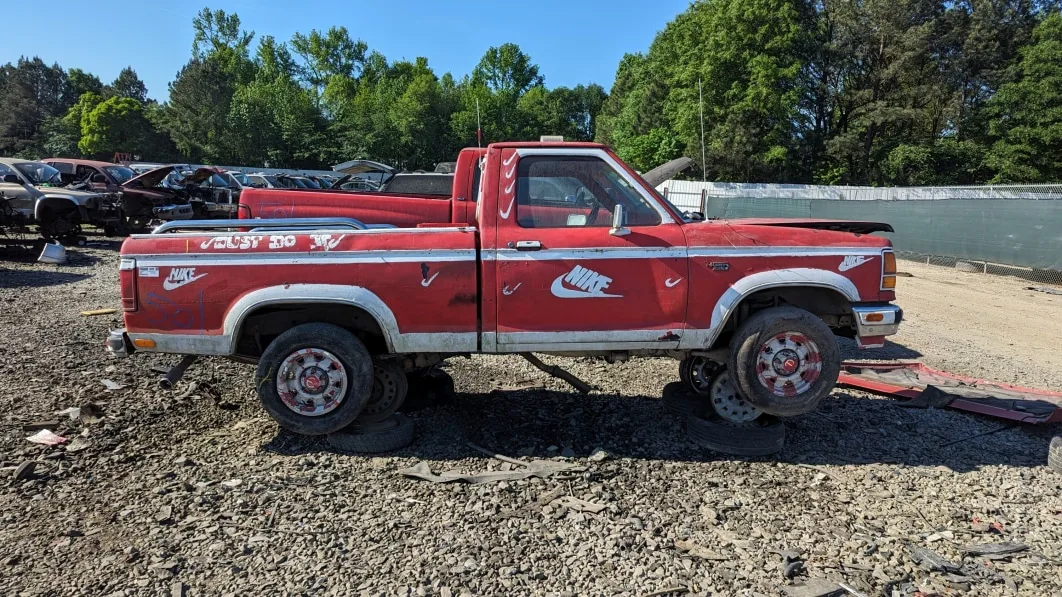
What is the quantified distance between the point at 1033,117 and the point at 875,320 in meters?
36.1

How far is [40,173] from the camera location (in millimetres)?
17125

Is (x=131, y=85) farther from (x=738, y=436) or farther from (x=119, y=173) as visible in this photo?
(x=738, y=436)

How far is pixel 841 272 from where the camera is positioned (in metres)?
4.23

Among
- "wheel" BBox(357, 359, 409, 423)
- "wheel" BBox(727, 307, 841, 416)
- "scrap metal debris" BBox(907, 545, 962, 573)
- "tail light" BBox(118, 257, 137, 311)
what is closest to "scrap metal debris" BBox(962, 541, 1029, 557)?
"scrap metal debris" BBox(907, 545, 962, 573)

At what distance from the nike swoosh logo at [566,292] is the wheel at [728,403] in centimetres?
105

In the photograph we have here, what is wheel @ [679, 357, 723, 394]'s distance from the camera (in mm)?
4742

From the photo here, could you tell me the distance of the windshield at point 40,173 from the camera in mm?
16250

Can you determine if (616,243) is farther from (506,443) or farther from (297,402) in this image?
(297,402)

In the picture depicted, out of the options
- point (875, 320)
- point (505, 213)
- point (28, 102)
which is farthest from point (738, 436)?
point (28, 102)

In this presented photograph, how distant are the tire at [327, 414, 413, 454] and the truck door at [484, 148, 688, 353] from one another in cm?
90

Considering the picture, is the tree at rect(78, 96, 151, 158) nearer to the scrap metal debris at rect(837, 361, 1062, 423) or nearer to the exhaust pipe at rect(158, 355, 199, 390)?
the exhaust pipe at rect(158, 355, 199, 390)

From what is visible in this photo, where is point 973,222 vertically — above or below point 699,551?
above

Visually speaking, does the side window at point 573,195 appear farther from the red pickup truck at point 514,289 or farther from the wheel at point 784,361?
the wheel at point 784,361

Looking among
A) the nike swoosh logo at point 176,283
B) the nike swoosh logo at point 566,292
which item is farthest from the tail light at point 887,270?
the nike swoosh logo at point 176,283
